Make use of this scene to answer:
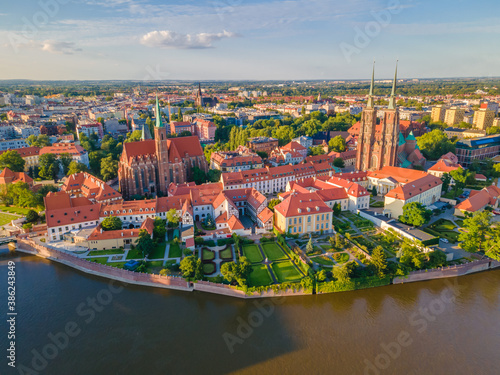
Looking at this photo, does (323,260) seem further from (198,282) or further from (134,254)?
(134,254)

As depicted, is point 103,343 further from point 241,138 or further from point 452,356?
point 241,138

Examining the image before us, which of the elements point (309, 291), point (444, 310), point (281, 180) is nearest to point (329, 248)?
point (309, 291)

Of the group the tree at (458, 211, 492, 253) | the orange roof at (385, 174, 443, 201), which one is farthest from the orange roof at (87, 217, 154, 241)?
the tree at (458, 211, 492, 253)

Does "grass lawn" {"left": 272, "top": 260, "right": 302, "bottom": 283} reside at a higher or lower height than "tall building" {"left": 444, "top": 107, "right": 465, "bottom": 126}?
lower

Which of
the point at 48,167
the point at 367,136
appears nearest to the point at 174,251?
the point at 48,167

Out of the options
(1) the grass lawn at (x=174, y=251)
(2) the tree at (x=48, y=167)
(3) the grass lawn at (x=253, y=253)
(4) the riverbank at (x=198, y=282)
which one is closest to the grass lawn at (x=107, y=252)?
(4) the riverbank at (x=198, y=282)

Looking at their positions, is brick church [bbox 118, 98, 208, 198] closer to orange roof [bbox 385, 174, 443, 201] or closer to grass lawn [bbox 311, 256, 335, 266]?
grass lawn [bbox 311, 256, 335, 266]
